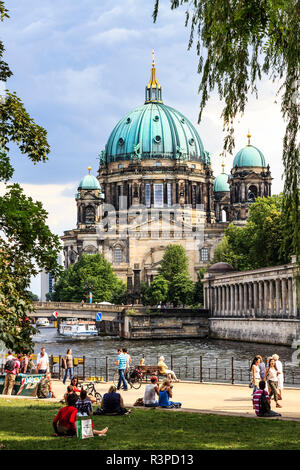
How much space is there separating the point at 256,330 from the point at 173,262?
49266mm

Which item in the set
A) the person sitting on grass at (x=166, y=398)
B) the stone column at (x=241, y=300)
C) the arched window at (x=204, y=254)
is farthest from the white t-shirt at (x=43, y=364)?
the arched window at (x=204, y=254)

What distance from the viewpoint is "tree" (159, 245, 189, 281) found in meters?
119

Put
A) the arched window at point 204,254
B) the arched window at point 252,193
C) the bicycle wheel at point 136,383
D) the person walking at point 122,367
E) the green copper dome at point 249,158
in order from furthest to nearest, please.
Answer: the arched window at point 252,193
the arched window at point 204,254
the green copper dome at point 249,158
the bicycle wheel at point 136,383
the person walking at point 122,367

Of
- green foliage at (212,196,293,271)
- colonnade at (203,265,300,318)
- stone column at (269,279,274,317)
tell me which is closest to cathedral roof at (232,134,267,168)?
green foliage at (212,196,293,271)

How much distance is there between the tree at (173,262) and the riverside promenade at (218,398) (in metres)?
89.4

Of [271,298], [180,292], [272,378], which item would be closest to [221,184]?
[180,292]

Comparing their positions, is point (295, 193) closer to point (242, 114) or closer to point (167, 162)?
point (242, 114)

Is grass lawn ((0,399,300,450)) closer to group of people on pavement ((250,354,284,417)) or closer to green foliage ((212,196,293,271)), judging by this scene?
group of people on pavement ((250,354,284,417))

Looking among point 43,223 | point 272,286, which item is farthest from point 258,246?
point 43,223

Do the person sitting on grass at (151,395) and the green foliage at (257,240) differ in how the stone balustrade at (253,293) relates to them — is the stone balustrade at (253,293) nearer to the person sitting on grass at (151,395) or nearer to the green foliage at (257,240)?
the green foliage at (257,240)

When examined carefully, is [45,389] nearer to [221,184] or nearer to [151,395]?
[151,395]

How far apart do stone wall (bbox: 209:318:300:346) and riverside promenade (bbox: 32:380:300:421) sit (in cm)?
3052

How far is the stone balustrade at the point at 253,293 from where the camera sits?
67.0 m

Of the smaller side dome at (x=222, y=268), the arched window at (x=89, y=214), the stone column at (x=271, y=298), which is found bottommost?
the stone column at (x=271, y=298)
